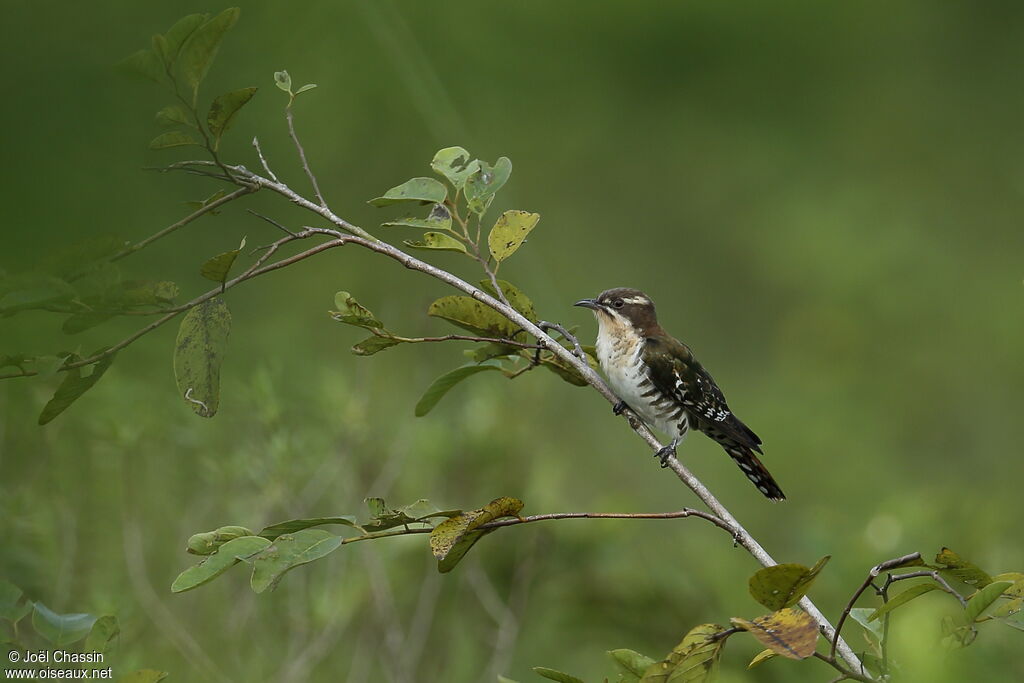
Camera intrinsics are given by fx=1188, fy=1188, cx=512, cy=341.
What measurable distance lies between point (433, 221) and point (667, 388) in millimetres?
1165

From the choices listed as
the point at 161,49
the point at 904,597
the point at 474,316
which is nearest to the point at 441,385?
the point at 474,316

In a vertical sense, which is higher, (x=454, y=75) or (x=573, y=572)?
(x=454, y=75)

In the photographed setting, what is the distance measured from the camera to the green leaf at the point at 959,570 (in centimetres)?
118

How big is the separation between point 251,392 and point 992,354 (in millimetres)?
4286

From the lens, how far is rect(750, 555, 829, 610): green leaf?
41.6 inches

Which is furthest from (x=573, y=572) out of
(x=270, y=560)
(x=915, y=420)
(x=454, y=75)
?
(x=454, y=75)

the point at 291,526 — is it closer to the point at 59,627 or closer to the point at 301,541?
the point at 301,541

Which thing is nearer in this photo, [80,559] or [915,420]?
[80,559]

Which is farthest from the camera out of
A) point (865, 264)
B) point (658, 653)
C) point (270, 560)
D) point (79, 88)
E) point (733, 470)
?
point (865, 264)

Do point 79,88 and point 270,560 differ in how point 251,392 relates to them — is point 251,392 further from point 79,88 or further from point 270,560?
point 270,560

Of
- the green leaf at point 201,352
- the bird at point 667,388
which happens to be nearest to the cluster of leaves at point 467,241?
the green leaf at point 201,352

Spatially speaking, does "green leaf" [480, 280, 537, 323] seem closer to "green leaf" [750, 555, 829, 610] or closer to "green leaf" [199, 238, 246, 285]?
"green leaf" [199, 238, 246, 285]

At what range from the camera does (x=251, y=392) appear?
9.78ft

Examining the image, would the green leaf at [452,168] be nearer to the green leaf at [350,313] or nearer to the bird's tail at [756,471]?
the green leaf at [350,313]
